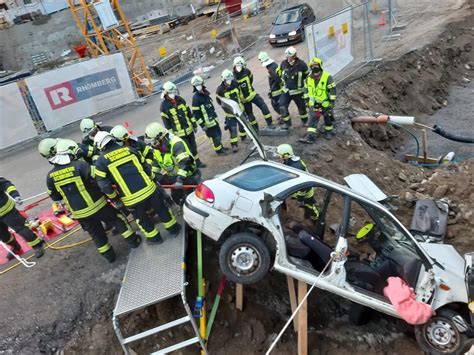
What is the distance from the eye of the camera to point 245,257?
4613 millimetres

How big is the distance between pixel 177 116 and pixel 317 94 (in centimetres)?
321

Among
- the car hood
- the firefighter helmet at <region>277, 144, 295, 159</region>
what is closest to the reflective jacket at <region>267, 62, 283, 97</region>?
the firefighter helmet at <region>277, 144, 295, 159</region>

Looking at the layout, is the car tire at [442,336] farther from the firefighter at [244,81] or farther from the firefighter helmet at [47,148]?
the firefighter at [244,81]

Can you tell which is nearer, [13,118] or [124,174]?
[124,174]

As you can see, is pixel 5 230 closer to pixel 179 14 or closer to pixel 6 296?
pixel 6 296

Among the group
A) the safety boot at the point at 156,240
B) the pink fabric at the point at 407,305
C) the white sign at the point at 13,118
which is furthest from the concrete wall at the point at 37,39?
the pink fabric at the point at 407,305

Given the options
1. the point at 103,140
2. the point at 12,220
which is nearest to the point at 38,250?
the point at 12,220

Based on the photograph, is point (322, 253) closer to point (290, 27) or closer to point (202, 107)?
point (202, 107)

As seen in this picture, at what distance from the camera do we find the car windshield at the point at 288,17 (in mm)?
19375

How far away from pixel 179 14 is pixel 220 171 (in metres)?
28.5

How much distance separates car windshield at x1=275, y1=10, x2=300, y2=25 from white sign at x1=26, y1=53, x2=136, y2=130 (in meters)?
8.79

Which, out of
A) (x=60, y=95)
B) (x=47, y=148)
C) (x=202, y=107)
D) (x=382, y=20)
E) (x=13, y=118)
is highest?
(x=47, y=148)

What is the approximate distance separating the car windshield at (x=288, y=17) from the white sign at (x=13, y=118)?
12432 millimetres

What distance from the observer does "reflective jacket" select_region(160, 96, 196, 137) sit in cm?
817
